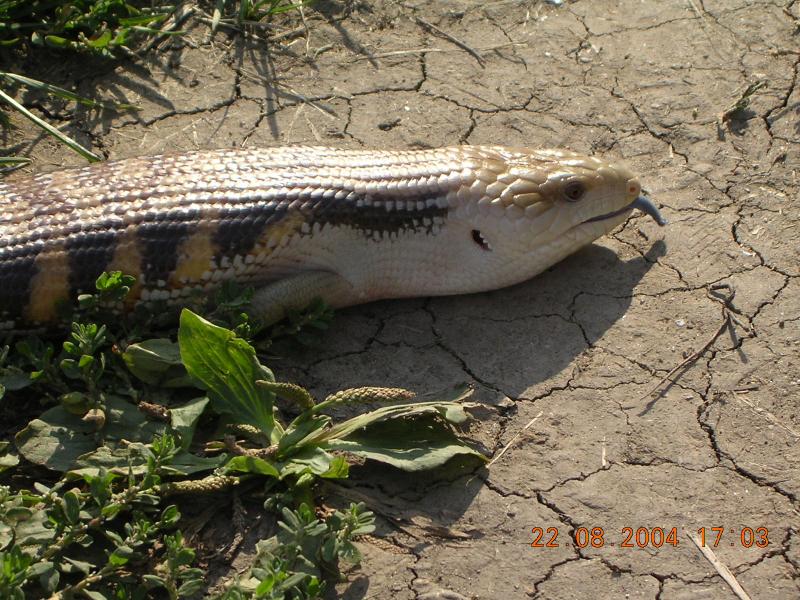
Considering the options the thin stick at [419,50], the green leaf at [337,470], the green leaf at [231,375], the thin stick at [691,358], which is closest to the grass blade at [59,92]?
the thin stick at [419,50]

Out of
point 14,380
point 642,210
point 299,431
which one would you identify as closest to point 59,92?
point 14,380

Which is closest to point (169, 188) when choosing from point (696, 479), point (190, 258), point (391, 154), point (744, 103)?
point (190, 258)

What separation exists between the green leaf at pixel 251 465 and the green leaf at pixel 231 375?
0.21 meters

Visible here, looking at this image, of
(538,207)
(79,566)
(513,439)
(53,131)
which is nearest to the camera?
(79,566)

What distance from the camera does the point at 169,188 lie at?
416cm

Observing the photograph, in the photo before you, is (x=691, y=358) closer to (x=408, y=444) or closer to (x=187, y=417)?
(x=408, y=444)

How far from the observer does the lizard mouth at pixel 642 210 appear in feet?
14.8

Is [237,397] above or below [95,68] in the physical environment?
below

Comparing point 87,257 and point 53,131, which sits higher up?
point 53,131

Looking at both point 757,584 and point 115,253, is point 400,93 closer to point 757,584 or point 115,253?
point 115,253

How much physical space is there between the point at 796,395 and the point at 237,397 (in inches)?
85.6

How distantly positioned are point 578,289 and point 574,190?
449 millimetres

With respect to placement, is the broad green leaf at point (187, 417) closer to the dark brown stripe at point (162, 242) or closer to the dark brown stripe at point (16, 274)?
the dark brown stripe at point (162, 242)

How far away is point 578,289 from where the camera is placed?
4.52 meters
